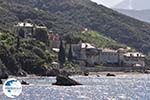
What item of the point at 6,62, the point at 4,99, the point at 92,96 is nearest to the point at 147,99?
the point at 92,96

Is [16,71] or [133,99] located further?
[16,71]

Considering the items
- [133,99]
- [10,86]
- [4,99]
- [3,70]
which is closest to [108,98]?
[133,99]

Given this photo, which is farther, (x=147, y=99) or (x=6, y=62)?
(x=6, y=62)

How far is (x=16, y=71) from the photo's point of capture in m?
194

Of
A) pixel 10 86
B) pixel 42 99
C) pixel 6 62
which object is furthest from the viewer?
pixel 6 62

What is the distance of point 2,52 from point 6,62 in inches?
173

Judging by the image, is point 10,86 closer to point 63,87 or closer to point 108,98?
point 108,98

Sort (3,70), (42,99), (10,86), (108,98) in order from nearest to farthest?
(10,86) < (42,99) < (108,98) < (3,70)

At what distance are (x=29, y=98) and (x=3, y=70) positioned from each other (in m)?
75.5

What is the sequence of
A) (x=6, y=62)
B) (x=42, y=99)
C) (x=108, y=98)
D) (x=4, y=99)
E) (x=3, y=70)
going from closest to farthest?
1. (x=4, y=99)
2. (x=42, y=99)
3. (x=108, y=98)
4. (x=3, y=70)
5. (x=6, y=62)

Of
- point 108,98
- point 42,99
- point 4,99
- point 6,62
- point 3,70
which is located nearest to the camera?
point 4,99

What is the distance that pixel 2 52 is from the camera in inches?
7662

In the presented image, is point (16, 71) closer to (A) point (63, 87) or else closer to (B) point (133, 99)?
(A) point (63, 87)

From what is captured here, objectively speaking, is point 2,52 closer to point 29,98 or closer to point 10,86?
point 29,98
